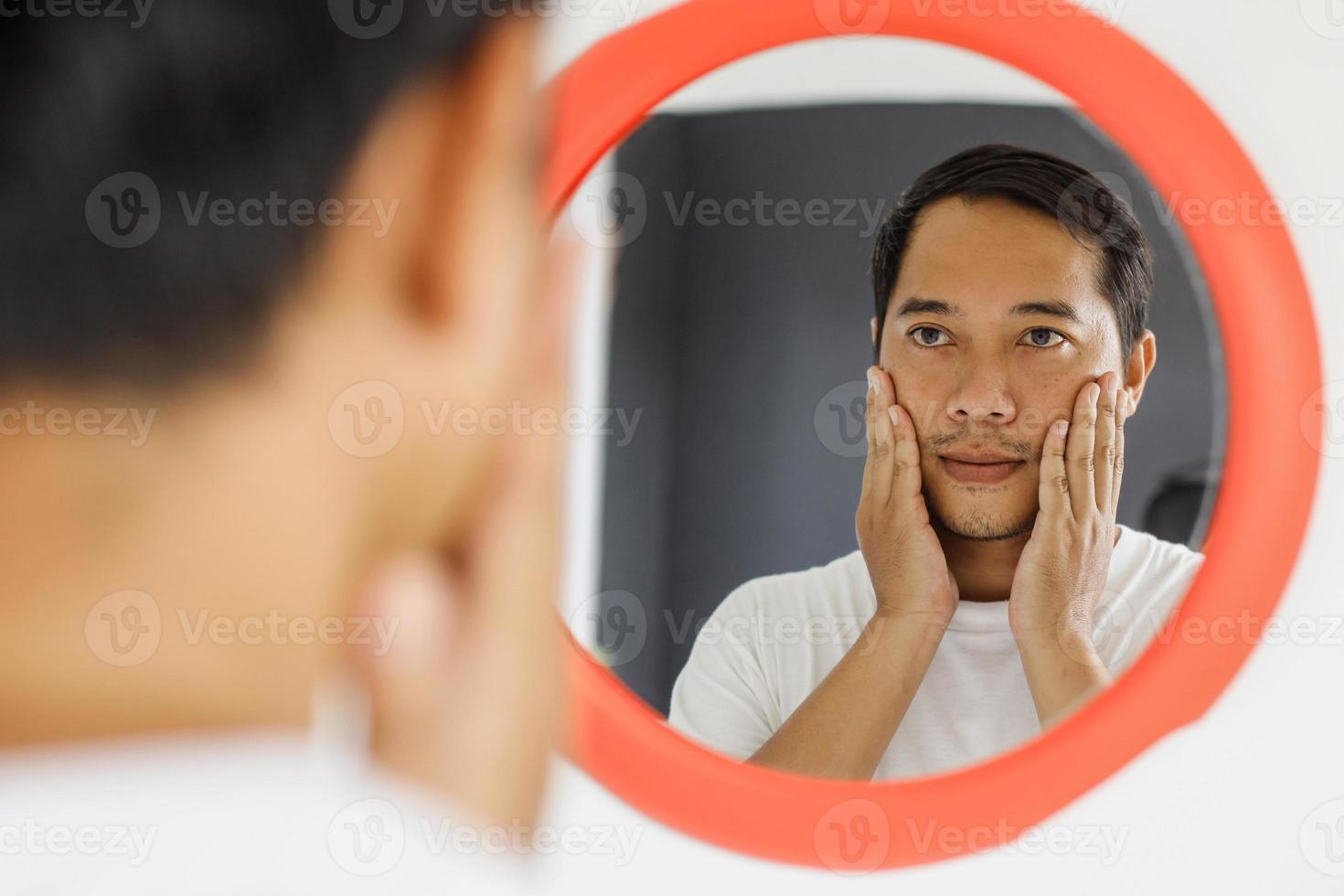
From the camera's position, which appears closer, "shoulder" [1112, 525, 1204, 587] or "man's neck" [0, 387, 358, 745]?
"man's neck" [0, 387, 358, 745]

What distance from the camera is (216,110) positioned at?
14.5 inches

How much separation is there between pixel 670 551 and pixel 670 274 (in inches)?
6.4

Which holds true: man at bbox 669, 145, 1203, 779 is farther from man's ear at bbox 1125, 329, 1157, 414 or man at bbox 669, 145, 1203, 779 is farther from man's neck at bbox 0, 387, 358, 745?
man's neck at bbox 0, 387, 358, 745

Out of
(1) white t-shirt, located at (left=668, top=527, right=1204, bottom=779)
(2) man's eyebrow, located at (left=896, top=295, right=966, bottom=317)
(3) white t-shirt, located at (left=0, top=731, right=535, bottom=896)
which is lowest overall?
(3) white t-shirt, located at (left=0, top=731, right=535, bottom=896)

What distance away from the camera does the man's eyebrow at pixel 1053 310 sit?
2.03 feet

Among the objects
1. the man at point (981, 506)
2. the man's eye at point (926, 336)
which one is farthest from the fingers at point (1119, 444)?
the man's eye at point (926, 336)

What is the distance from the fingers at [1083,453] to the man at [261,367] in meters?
0.31

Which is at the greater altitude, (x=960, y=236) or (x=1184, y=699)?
(x=960, y=236)

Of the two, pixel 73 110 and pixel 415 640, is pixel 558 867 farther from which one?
pixel 73 110

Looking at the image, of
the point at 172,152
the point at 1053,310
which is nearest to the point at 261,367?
the point at 172,152

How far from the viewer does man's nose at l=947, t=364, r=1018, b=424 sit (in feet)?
2.04

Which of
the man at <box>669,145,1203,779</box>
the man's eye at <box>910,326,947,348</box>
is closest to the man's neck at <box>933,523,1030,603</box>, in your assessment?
the man at <box>669,145,1203,779</box>

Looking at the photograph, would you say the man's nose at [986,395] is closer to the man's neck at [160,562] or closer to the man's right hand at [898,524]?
the man's right hand at [898,524]

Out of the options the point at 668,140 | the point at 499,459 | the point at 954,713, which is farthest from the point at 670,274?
the point at 954,713
